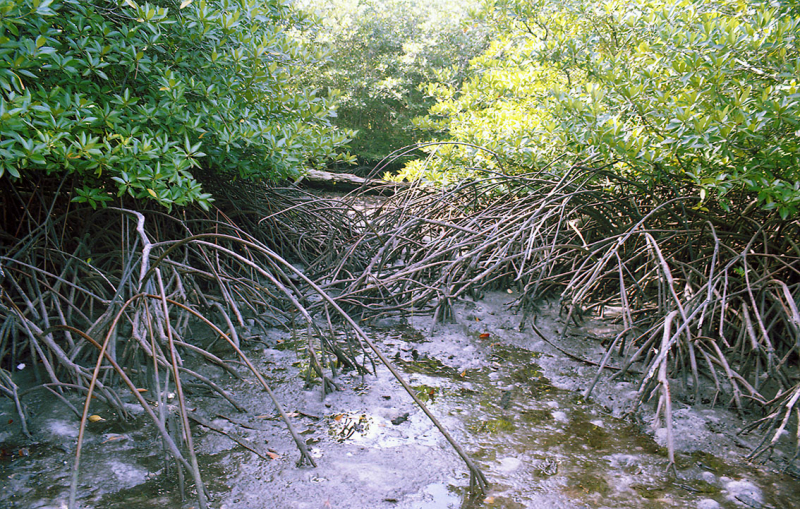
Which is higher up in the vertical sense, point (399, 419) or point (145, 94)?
point (145, 94)

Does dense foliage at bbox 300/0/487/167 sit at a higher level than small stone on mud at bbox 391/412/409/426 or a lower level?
higher

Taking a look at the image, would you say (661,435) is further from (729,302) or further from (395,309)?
(395,309)

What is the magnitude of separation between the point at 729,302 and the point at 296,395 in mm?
2094

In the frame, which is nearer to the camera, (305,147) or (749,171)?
(749,171)

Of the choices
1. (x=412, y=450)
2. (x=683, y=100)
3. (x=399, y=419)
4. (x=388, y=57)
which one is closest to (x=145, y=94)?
(x=399, y=419)

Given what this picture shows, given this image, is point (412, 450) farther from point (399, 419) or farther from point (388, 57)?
point (388, 57)

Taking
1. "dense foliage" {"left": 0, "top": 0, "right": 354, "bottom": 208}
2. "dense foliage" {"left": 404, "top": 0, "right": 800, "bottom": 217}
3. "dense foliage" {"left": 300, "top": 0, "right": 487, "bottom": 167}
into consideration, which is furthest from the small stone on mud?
"dense foliage" {"left": 300, "top": 0, "right": 487, "bottom": 167}

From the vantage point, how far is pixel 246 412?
1882 millimetres

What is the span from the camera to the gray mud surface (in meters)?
1.43

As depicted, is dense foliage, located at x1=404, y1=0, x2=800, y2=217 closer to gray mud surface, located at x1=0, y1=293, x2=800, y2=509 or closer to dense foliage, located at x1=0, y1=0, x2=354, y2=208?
gray mud surface, located at x1=0, y1=293, x2=800, y2=509

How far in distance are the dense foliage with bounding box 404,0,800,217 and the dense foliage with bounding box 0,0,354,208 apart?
1.64m

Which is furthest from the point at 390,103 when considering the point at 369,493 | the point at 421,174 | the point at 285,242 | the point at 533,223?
the point at 369,493

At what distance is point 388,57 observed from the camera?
1055cm

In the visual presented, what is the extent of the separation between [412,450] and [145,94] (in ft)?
6.82
